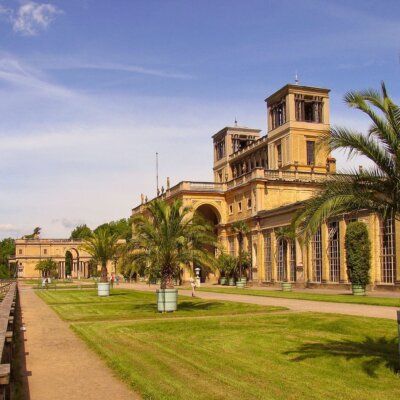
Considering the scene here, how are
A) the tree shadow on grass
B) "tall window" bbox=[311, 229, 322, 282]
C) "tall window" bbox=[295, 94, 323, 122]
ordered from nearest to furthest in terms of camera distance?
the tree shadow on grass → "tall window" bbox=[311, 229, 322, 282] → "tall window" bbox=[295, 94, 323, 122]

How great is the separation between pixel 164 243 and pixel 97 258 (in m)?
18.2

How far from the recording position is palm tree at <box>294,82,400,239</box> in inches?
435

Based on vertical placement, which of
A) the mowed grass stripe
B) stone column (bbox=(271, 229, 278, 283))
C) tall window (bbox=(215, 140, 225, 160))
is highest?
tall window (bbox=(215, 140, 225, 160))

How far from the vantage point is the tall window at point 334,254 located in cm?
4188

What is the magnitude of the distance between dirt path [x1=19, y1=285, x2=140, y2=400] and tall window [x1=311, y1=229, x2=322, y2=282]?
2997 cm

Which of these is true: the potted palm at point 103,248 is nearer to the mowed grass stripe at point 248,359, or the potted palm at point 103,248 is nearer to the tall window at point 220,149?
the mowed grass stripe at point 248,359

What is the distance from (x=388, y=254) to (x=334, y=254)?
6468 millimetres

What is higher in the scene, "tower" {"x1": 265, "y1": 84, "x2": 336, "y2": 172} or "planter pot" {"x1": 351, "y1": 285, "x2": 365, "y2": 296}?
"tower" {"x1": 265, "y1": 84, "x2": 336, "y2": 172}

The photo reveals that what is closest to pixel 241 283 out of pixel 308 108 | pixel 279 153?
pixel 279 153

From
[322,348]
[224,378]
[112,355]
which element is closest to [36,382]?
[112,355]

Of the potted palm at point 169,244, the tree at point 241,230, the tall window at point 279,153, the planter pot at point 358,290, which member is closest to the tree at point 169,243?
the potted palm at point 169,244

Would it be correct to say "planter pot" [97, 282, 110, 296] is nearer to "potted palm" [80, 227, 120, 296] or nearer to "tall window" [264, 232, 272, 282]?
"potted palm" [80, 227, 120, 296]

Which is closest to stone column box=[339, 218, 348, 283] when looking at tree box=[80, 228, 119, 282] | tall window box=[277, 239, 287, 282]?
tall window box=[277, 239, 287, 282]

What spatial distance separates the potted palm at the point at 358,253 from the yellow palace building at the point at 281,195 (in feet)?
1.83
